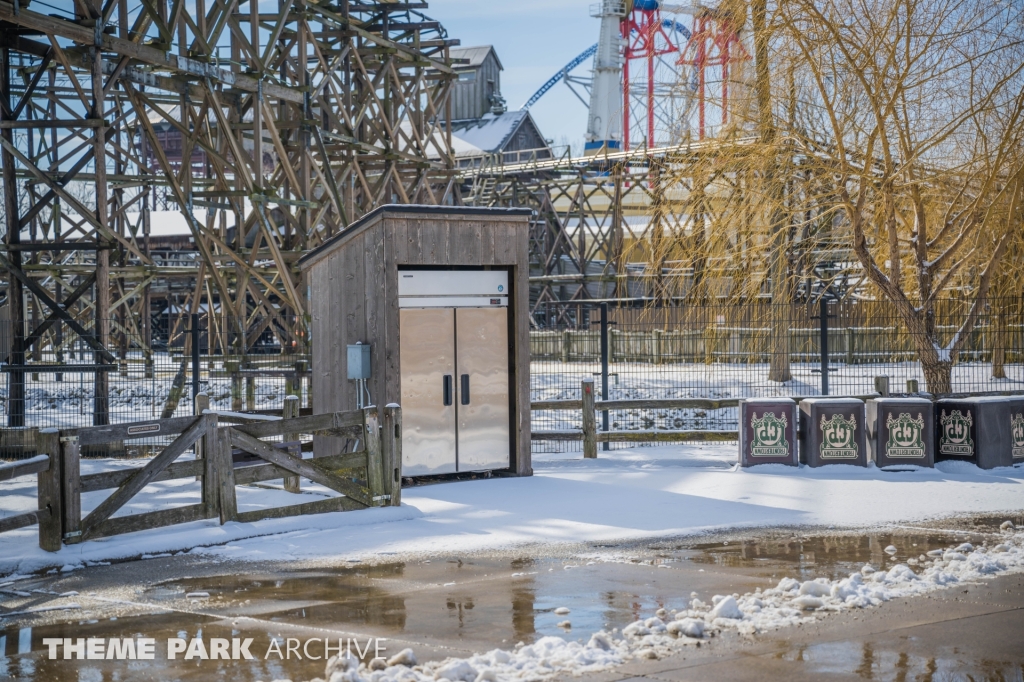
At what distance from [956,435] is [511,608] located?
8963mm

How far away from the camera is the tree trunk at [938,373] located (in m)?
16.9

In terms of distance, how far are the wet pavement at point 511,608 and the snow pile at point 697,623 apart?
167 mm

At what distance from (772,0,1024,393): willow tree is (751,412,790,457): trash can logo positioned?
3989 millimetres

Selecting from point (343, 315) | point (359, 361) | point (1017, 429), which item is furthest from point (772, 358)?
point (359, 361)

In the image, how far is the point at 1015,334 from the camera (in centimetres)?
2008

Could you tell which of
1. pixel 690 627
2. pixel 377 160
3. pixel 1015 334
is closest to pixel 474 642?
pixel 690 627

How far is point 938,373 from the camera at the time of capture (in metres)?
16.9

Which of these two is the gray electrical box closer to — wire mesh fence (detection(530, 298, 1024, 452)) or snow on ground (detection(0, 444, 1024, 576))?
snow on ground (detection(0, 444, 1024, 576))

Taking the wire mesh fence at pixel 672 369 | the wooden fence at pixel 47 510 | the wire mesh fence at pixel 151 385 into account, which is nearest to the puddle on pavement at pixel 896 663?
the wooden fence at pixel 47 510

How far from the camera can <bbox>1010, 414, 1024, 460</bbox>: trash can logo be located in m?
13.9

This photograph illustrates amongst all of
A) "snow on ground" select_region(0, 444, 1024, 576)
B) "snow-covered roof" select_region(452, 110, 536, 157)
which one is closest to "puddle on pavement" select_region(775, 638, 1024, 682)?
"snow on ground" select_region(0, 444, 1024, 576)

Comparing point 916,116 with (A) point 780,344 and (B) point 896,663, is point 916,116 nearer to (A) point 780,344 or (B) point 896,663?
(A) point 780,344

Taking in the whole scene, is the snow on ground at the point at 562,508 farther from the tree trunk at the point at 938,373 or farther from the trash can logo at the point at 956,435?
the tree trunk at the point at 938,373

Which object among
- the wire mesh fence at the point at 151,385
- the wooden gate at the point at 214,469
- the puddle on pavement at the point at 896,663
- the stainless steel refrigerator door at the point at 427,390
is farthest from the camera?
the wire mesh fence at the point at 151,385
